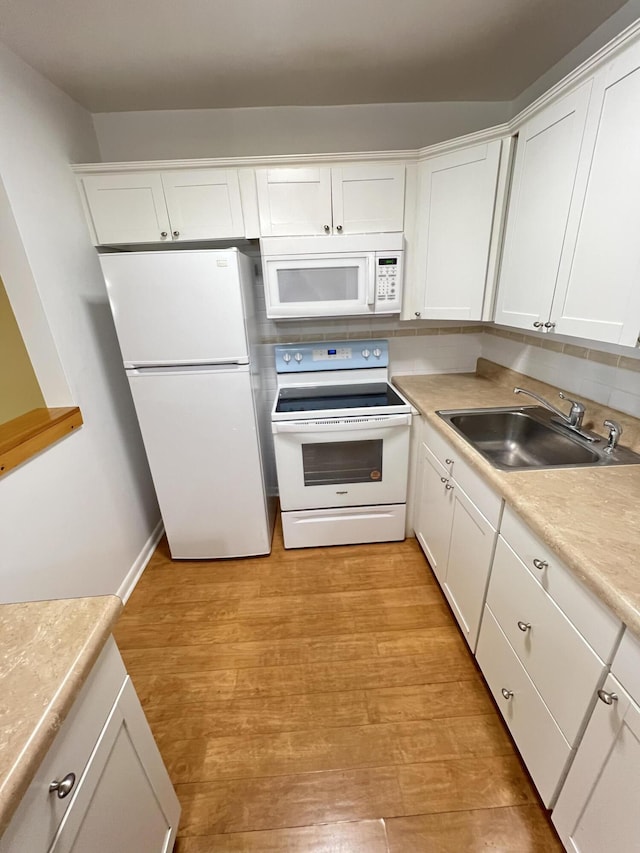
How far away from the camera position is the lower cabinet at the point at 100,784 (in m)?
0.54

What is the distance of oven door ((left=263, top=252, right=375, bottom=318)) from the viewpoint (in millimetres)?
1802

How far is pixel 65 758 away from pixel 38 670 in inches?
5.9

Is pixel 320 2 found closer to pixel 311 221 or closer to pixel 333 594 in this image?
pixel 311 221

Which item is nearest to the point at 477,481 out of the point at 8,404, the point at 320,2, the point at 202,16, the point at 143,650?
the point at 143,650

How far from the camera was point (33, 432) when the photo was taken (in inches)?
52.2

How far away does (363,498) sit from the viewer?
208cm

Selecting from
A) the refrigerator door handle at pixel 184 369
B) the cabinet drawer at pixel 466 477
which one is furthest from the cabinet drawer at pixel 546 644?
the refrigerator door handle at pixel 184 369

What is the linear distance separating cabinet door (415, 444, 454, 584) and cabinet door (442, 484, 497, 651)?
0.06 m

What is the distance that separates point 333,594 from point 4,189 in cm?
226

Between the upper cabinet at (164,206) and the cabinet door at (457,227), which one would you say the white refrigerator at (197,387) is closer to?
the upper cabinet at (164,206)

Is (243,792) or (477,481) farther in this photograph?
(477,481)

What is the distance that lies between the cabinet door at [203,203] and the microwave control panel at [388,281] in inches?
29.1

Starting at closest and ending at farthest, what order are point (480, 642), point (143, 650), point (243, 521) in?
point (480, 642) → point (143, 650) → point (243, 521)

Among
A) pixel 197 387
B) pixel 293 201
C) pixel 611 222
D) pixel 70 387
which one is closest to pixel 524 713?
pixel 611 222
